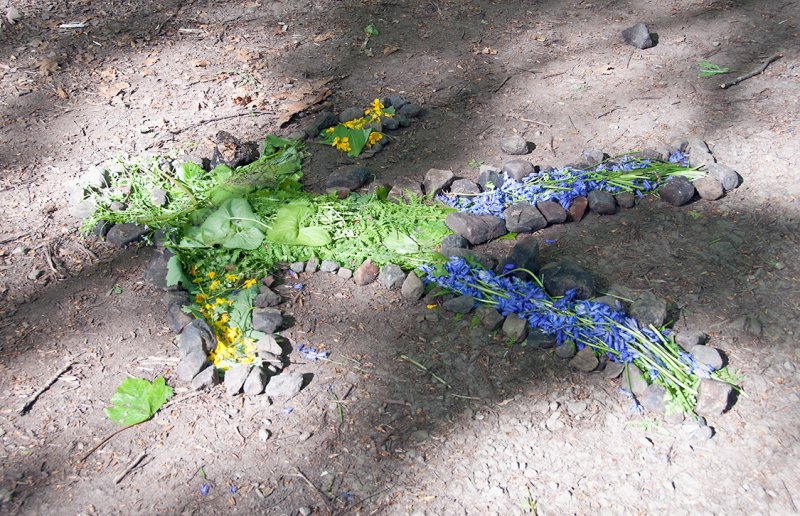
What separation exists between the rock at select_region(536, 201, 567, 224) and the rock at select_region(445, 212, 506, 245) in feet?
0.82

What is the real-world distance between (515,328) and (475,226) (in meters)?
0.72

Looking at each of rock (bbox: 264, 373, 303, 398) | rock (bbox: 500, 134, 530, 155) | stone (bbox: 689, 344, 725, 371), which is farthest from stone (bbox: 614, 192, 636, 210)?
rock (bbox: 264, 373, 303, 398)

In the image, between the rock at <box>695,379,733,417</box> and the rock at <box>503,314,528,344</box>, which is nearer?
the rock at <box>695,379,733,417</box>

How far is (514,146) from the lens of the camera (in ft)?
14.1

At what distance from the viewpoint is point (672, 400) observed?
278 cm

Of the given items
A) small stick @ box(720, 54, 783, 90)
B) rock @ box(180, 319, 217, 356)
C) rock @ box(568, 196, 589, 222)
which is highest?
rock @ box(180, 319, 217, 356)

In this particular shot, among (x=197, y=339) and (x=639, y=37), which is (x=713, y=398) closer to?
(x=197, y=339)

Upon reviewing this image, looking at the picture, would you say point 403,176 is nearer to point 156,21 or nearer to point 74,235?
point 74,235

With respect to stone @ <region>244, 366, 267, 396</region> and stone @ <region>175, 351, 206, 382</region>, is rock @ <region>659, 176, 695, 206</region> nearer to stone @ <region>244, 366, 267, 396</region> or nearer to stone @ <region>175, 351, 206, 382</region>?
stone @ <region>244, 366, 267, 396</region>

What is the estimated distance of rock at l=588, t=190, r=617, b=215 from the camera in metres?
3.81

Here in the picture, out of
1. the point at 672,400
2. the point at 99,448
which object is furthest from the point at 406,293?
the point at 99,448

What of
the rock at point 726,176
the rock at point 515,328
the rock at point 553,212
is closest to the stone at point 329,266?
the rock at point 515,328

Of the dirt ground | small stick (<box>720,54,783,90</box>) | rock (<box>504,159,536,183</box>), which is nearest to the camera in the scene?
the dirt ground

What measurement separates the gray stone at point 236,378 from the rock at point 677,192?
2442mm
